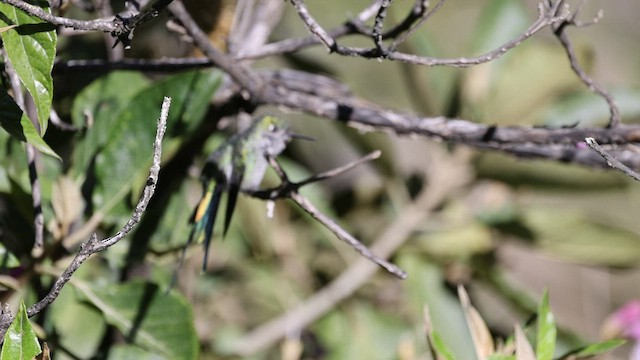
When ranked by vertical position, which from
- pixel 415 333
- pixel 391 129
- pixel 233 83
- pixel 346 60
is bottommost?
pixel 415 333

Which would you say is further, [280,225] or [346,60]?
[346,60]

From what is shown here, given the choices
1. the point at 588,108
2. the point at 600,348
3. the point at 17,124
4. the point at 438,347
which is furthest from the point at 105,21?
the point at 588,108

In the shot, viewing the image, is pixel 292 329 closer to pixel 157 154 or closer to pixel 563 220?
pixel 563 220

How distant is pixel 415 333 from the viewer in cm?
155

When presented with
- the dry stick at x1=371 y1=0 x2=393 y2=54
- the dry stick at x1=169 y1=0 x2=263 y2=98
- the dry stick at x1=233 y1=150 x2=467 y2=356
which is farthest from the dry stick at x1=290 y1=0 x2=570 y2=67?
the dry stick at x1=233 y1=150 x2=467 y2=356

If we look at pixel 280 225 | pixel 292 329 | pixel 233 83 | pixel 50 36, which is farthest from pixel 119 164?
pixel 280 225

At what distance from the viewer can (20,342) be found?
68cm

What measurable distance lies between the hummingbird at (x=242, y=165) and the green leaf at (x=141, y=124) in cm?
8

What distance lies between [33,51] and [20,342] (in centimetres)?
27

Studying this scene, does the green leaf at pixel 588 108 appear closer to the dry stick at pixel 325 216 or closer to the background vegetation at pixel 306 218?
the background vegetation at pixel 306 218

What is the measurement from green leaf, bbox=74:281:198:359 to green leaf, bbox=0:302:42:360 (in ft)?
0.96

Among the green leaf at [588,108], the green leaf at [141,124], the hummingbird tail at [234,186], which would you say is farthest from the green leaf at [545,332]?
the green leaf at [588,108]

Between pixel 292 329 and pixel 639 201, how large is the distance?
3.19ft

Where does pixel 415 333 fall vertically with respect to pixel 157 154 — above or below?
below
